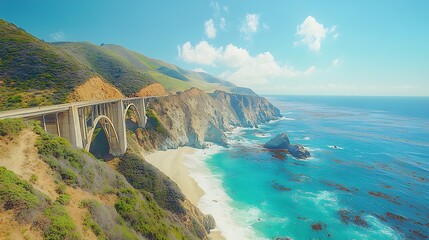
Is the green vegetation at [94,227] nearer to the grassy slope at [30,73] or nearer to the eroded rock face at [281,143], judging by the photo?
the grassy slope at [30,73]

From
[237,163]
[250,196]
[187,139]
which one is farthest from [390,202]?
[187,139]

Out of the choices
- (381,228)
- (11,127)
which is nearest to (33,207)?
(11,127)

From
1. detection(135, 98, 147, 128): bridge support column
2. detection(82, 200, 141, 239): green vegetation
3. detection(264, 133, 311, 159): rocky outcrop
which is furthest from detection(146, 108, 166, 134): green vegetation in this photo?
detection(82, 200, 141, 239): green vegetation

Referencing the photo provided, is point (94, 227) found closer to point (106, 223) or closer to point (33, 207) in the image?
point (106, 223)

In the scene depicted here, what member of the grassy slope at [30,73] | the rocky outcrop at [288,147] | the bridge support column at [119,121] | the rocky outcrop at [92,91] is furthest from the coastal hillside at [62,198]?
the rocky outcrop at [288,147]

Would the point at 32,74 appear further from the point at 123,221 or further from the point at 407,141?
the point at 407,141

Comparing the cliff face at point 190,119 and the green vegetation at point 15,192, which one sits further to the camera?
the cliff face at point 190,119
